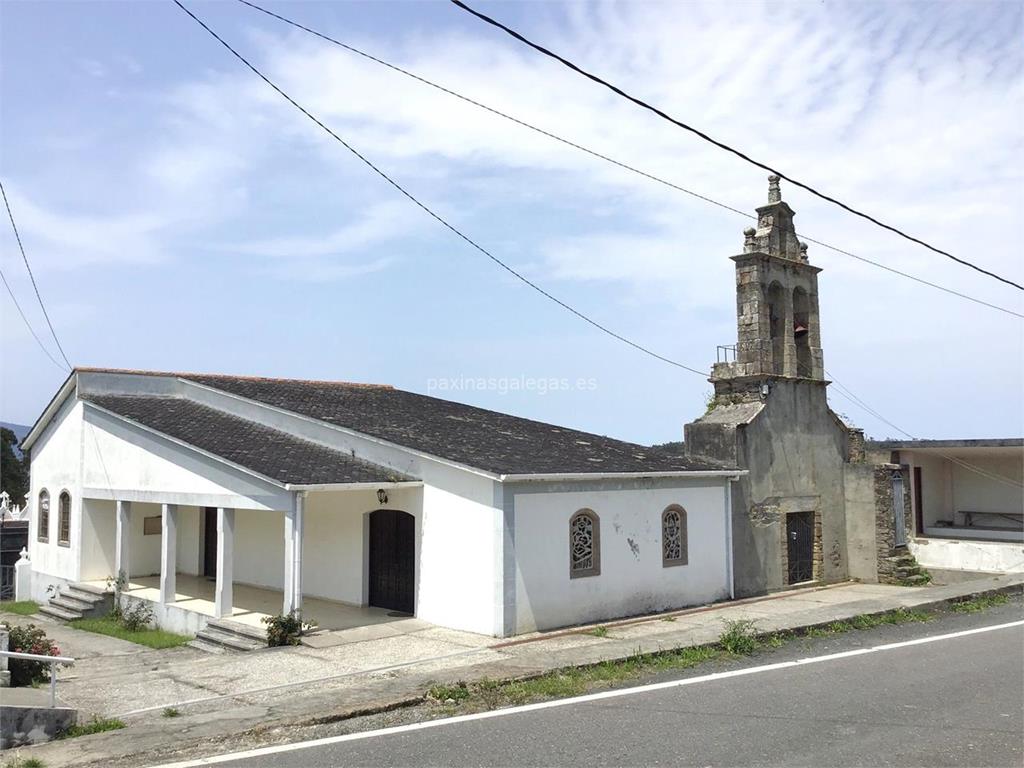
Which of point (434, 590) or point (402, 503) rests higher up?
point (402, 503)

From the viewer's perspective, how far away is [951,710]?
27.9ft

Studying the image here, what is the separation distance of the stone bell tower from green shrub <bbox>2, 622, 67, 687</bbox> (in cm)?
1495

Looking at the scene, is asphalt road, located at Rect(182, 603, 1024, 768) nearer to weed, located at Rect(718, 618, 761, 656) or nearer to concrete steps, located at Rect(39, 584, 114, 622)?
weed, located at Rect(718, 618, 761, 656)

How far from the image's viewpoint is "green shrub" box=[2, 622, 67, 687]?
10102 millimetres

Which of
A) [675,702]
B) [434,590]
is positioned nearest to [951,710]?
[675,702]

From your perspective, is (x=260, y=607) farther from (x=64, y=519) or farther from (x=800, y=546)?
(x=800, y=546)

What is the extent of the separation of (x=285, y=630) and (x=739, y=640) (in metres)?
6.99

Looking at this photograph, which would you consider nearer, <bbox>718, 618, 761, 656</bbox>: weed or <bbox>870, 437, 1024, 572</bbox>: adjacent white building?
<bbox>718, 618, 761, 656</bbox>: weed

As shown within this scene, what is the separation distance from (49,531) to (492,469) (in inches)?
574

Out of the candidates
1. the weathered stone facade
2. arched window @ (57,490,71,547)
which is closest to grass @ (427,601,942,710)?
the weathered stone facade

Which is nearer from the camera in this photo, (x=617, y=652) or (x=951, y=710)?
(x=951, y=710)

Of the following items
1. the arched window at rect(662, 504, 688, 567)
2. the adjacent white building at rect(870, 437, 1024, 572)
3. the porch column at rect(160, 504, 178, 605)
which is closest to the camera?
the porch column at rect(160, 504, 178, 605)

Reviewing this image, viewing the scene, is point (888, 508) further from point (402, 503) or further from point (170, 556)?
point (170, 556)

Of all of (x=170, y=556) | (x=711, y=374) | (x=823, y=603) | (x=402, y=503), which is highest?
(x=711, y=374)
